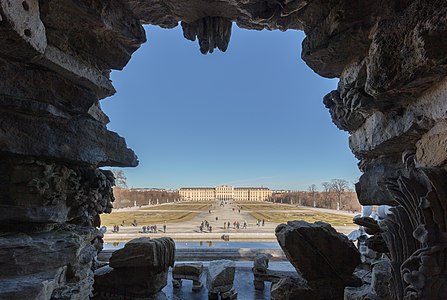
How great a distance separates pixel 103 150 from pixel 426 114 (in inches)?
172

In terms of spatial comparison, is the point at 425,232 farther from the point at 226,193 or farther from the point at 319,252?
the point at 226,193

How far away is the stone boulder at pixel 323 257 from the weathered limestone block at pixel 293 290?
0.12 metres

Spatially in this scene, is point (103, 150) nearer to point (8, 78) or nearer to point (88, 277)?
point (8, 78)

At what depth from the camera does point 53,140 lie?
3939 mm

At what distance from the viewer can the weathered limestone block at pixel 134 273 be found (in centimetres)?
596

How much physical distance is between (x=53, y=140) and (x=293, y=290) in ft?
16.5

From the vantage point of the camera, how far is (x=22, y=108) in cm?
353

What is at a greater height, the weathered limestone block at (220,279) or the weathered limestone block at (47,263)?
the weathered limestone block at (47,263)

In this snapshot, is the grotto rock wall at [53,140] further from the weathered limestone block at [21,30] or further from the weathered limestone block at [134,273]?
the weathered limestone block at [134,273]

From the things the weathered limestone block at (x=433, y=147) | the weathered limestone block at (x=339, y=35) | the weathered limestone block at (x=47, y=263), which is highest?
the weathered limestone block at (x=339, y=35)

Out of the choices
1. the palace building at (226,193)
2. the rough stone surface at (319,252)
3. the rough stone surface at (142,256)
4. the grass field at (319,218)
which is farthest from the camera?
the palace building at (226,193)

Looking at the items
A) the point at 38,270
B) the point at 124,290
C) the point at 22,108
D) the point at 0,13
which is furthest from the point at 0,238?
the point at 124,290

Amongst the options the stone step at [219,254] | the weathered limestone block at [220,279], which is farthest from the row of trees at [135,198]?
the weathered limestone block at [220,279]

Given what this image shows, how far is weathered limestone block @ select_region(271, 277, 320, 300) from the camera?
5533mm
